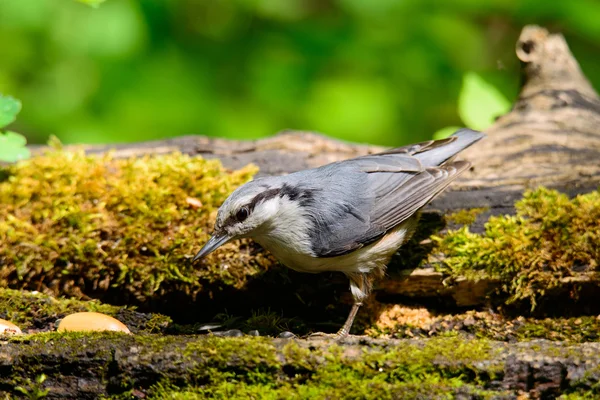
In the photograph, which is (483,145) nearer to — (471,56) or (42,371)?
(471,56)

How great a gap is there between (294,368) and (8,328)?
52.3 inches

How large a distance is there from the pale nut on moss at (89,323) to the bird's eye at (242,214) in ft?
2.30

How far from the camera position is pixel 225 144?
4355mm

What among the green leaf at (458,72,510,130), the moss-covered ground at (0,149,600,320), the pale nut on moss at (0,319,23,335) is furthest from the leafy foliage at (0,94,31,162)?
the green leaf at (458,72,510,130)

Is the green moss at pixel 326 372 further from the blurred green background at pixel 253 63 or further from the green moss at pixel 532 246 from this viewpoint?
the blurred green background at pixel 253 63

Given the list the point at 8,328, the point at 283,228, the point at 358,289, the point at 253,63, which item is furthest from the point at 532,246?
the point at 253,63

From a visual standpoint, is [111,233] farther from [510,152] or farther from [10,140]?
[510,152]

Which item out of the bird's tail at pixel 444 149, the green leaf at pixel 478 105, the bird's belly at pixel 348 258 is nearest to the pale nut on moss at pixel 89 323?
the bird's belly at pixel 348 258

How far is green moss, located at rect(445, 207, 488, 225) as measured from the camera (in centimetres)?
356

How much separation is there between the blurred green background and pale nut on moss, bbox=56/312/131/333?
2.65 meters

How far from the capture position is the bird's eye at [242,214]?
3.05 metres

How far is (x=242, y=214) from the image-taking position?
3059mm

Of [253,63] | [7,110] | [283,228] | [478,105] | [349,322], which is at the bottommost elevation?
[349,322]

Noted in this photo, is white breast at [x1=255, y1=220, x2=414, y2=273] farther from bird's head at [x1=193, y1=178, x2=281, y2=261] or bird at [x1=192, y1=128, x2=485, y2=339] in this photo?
bird's head at [x1=193, y1=178, x2=281, y2=261]
